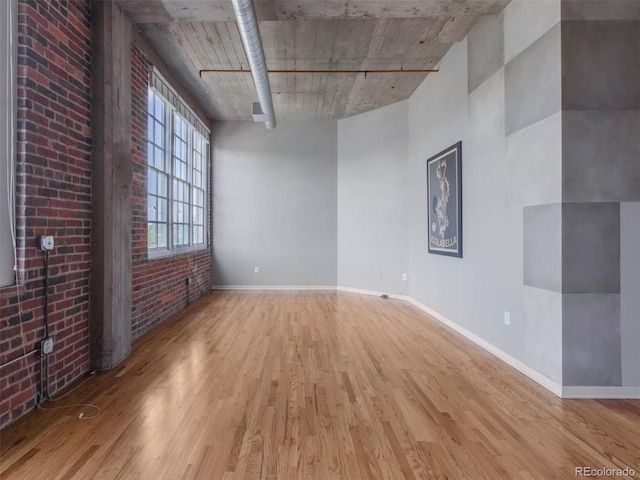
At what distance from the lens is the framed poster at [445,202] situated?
153 inches

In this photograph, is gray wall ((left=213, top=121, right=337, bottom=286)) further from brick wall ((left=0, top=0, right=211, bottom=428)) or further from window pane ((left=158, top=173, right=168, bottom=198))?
brick wall ((left=0, top=0, right=211, bottom=428))

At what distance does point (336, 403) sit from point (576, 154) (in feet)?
8.04

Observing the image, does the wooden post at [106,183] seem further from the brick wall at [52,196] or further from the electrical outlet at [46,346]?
the electrical outlet at [46,346]

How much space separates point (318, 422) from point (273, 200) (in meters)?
5.19

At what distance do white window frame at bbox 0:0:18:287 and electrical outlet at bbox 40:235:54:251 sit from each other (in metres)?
0.14

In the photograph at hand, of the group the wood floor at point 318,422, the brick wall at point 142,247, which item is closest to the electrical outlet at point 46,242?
the wood floor at point 318,422

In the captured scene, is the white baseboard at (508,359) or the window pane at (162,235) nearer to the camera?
the white baseboard at (508,359)

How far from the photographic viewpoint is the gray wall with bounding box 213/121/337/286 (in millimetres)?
6746

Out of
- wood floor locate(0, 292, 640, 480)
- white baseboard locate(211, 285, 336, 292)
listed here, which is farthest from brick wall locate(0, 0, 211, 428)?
white baseboard locate(211, 285, 336, 292)

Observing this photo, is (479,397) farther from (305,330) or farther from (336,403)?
(305,330)

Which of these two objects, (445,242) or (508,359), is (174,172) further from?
(508,359)

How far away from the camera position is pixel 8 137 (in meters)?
2.01

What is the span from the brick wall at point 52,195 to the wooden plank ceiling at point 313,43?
2.81ft

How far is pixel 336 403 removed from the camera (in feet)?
7.47
